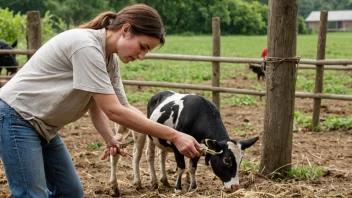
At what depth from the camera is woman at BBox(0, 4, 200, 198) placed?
3102 millimetres

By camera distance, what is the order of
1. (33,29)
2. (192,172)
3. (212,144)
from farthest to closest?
(33,29), (192,172), (212,144)

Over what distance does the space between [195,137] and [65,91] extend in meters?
2.35

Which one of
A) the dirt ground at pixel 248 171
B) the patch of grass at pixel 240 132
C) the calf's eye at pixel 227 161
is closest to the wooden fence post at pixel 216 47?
the patch of grass at pixel 240 132

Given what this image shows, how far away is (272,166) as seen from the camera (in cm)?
575

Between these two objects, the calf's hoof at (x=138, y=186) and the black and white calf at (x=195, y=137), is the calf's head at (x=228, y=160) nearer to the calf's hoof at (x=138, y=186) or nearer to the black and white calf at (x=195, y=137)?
the black and white calf at (x=195, y=137)

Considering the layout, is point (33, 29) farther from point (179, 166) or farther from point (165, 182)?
point (179, 166)

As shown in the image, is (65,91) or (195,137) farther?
(195,137)

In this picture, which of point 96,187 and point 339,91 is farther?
point 339,91

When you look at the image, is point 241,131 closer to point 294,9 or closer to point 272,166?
point 272,166

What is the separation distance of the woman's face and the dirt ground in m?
1.99

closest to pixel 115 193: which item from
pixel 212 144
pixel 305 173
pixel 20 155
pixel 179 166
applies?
pixel 179 166

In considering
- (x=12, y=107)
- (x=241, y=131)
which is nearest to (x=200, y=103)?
(x=12, y=107)

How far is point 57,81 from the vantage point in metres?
3.21

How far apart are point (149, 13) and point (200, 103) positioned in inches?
89.2
